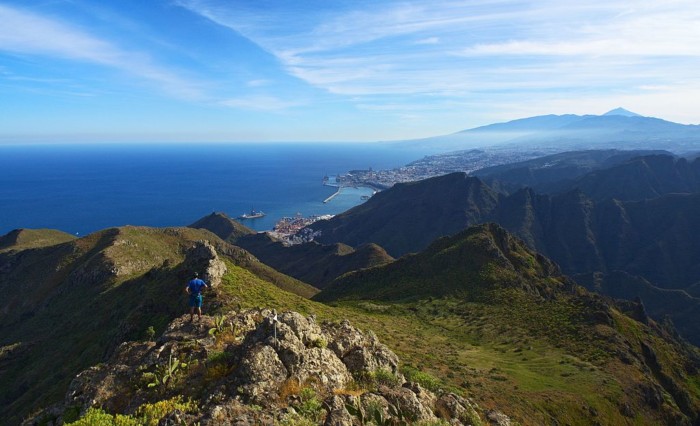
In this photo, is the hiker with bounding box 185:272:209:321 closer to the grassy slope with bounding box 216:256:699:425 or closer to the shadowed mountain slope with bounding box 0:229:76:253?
the grassy slope with bounding box 216:256:699:425

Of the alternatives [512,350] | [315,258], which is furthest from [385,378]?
[315,258]

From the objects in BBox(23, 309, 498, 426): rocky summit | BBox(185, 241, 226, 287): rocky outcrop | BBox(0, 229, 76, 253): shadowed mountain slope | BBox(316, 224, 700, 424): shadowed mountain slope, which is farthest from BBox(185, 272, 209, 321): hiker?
BBox(0, 229, 76, 253): shadowed mountain slope

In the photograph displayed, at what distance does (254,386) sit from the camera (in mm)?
13609

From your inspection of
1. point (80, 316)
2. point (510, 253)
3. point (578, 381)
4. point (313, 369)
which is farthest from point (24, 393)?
point (510, 253)

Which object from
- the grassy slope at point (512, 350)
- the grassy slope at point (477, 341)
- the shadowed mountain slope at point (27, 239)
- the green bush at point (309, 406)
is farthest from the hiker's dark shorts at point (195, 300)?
the shadowed mountain slope at point (27, 239)

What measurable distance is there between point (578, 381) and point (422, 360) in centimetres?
1743

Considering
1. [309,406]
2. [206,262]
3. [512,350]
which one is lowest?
[512,350]

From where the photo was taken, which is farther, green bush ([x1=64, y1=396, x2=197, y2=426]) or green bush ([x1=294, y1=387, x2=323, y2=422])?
green bush ([x1=294, y1=387, x2=323, y2=422])

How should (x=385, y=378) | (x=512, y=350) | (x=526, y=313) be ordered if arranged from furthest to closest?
(x=526, y=313)
(x=512, y=350)
(x=385, y=378)

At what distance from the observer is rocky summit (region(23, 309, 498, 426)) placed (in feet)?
41.4

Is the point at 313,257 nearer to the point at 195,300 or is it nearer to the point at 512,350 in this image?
the point at 512,350

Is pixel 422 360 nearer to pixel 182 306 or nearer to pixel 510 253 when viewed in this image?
pixel 182 306

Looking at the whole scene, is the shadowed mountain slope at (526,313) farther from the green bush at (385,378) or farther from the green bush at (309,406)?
the green bush at (309,406)

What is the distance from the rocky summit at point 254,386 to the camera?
41.4ft
